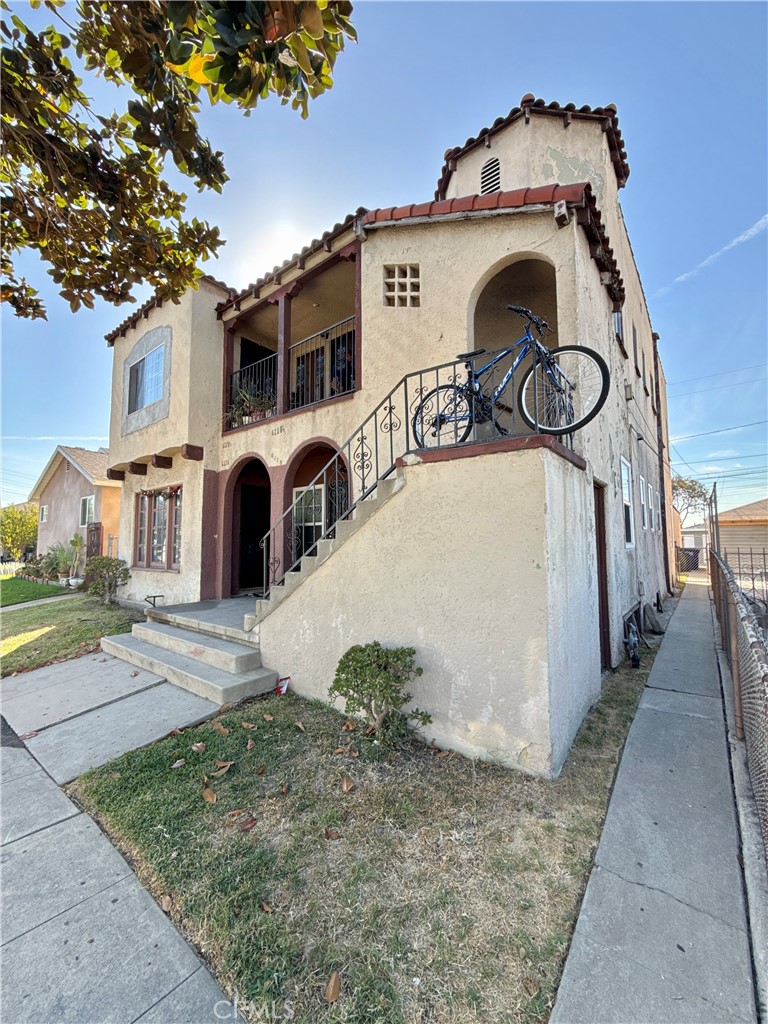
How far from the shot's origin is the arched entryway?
8.01 metres

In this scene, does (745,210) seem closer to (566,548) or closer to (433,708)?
(566,548)

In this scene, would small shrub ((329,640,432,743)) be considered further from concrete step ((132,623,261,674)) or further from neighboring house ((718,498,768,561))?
neighboring house ((718,498,768,561))

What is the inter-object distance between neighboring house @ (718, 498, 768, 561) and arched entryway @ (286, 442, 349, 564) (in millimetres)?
24899

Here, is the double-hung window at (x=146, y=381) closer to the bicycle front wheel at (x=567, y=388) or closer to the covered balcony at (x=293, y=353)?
the covered balcony at (x=293, y=353)

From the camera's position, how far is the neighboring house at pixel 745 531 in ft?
78.2

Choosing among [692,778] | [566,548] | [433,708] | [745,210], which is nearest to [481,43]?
[566,548]

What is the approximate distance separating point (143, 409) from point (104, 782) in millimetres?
9443

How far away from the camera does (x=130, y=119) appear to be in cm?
335

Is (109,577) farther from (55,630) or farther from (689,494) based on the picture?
(689,494)

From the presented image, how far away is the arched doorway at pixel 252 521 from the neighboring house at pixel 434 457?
52 mm

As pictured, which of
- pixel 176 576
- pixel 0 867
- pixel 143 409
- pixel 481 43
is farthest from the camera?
pixel 143 409

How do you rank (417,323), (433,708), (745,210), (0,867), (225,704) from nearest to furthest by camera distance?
(0,867), (433,708), (225,704), (417,323), (745,210)

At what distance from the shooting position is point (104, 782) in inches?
137

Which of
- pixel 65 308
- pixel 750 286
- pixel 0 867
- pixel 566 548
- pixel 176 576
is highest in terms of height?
pixel 750 286
